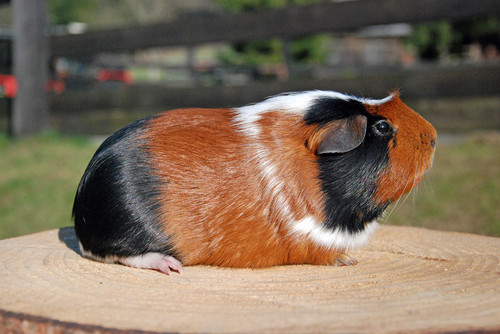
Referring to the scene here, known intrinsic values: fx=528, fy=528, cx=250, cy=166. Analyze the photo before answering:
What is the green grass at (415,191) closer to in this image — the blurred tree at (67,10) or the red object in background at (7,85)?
the red object in background at (7,85)

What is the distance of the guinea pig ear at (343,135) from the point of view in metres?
1.92

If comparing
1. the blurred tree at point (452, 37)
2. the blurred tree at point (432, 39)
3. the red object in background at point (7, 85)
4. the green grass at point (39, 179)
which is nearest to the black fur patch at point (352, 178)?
the green grass at point (39, 179)

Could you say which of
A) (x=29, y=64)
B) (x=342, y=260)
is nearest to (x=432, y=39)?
(x=29, y=64)

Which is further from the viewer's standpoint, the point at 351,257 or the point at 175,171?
the point at 351,257

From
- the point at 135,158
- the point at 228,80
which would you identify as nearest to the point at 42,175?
the point at 135,158

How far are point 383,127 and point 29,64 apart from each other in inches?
233

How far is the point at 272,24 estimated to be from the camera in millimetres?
5711

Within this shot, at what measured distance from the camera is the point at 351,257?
212 centimetres

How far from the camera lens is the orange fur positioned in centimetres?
192

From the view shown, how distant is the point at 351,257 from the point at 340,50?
95.3 ft

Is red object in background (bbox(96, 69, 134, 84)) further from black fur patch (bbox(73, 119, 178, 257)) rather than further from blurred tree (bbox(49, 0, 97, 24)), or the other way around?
black fur patch (bbox(73, 119, 178, 257))

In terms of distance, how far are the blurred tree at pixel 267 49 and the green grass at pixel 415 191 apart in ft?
37.6

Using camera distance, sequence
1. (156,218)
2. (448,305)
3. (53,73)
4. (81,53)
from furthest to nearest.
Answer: (53,73) < (81,53) < (156,218) < (448,305)

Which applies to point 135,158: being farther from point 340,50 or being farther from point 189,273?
point 340,50
